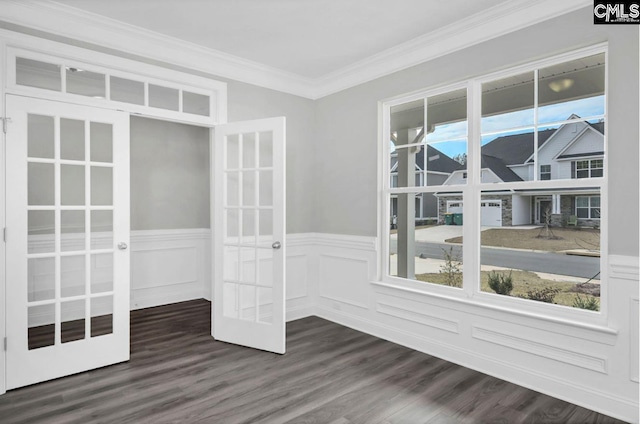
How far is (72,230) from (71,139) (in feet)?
2.35

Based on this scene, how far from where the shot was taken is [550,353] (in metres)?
2.65

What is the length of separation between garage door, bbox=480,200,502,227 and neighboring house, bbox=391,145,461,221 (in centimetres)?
42

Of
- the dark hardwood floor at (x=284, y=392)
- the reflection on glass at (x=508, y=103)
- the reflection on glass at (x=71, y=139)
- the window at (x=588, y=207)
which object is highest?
the reflection on glass at (x=508, y=103)

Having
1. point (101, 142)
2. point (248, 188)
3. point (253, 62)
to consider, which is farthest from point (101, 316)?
point (253, 62)

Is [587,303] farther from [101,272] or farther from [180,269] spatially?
[180,269]

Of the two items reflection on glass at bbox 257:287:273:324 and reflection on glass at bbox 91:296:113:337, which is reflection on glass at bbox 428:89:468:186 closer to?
reflection on glass at bbox 257:287:273:324

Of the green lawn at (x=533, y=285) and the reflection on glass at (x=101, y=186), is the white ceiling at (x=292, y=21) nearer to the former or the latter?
the reflection on glass at (x=101, y=186)

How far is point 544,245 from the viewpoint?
2863mm

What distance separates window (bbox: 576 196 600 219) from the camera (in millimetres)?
2574

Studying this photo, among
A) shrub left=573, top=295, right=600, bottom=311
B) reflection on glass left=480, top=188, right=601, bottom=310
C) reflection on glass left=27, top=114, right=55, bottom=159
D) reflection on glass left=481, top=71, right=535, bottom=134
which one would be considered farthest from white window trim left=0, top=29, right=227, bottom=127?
shrub left=573, top=295, right=600, bottom=311

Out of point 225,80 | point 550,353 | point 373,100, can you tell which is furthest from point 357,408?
point 225,80

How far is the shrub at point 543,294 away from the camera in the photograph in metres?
2.80

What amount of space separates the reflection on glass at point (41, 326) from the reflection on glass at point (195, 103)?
2.04 meters

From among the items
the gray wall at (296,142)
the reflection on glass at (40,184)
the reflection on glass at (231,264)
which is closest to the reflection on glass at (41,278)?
the reflection on glass at (40,184)
